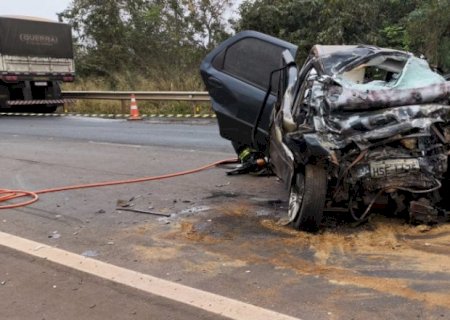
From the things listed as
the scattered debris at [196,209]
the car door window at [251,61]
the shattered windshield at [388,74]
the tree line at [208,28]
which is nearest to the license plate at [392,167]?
the shattered windshield at [388,74]

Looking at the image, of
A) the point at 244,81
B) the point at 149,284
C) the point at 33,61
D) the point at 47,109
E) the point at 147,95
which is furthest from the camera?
the point at 47,109

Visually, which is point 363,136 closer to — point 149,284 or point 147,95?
point 149,284

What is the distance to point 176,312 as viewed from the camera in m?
3.58

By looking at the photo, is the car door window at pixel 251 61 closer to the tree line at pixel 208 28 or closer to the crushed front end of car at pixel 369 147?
the crushed front end of car at pixel 369 147

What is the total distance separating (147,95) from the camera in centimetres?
1978

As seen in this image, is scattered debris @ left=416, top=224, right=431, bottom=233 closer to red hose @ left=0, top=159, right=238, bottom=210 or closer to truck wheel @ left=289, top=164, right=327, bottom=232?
truck wheel @ left=289, top=164, right=327, bottom=232

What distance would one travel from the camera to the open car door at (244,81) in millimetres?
6887

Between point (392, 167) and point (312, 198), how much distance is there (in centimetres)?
72

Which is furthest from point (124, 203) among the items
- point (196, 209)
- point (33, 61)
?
point (33, 61)

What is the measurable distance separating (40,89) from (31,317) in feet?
63.5

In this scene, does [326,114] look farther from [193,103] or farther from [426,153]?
[193,103]

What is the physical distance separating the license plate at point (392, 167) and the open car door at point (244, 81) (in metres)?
2.08

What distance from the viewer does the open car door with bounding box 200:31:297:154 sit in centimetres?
689

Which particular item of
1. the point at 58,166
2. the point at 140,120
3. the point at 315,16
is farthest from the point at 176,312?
the point at 315,16
